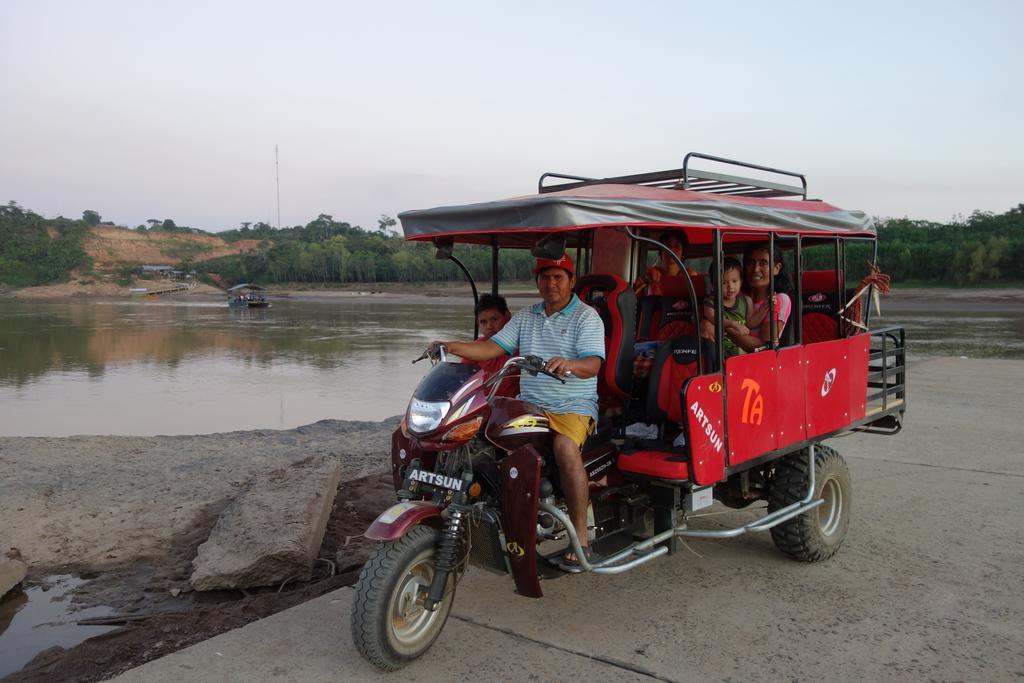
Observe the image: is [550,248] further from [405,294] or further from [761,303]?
[405,294]

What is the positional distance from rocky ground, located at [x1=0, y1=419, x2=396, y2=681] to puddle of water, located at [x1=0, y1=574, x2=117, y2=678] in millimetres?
91

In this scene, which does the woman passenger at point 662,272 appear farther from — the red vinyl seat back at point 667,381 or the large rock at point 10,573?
the large rock at point 10,573

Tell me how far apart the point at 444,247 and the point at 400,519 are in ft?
6.32

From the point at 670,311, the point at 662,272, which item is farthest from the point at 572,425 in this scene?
the point at 662,272

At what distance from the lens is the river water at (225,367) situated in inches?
499

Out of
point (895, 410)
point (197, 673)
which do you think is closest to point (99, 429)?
point (197, 673)

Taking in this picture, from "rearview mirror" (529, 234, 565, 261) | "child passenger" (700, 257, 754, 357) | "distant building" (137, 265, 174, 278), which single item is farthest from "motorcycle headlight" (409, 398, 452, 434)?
"distant building" (137, 265, 174, 278)

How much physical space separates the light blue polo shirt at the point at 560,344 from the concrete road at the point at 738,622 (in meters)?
1.05

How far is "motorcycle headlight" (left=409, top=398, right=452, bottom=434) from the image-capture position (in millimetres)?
3444

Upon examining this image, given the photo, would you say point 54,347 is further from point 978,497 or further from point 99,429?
point 978,497

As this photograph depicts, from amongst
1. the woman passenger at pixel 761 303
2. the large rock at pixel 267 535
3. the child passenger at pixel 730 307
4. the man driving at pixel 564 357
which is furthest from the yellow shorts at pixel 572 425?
the large rock at pixel 267 535

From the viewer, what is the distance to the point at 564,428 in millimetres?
3848

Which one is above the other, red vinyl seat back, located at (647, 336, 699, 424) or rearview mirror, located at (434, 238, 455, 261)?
rearview mirror, located at (434, 238, 455, 261)

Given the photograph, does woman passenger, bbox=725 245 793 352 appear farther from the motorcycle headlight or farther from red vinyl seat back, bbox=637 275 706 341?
the motorcycle headlight
